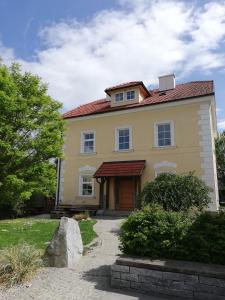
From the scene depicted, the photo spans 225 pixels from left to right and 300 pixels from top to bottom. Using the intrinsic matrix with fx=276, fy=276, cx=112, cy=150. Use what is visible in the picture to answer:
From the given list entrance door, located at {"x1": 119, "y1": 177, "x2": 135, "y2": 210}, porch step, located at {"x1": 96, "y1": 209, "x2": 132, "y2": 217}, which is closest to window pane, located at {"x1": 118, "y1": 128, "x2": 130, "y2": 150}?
entrance door, located at {"x1": 119, "y1": 177, "x2": 135, "y2": 210}

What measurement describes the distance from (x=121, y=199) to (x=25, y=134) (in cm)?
755

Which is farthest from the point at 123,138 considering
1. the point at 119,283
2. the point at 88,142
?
the point at 119,283

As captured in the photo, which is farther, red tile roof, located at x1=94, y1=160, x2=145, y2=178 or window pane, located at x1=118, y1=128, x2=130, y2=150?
window pane, located at x1=118, y1=128, x2=130, y2=150

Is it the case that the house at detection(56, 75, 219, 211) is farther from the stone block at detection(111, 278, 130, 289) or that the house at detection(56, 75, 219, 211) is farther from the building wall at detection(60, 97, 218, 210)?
the stone block at detection(111, 278, 130, 289)

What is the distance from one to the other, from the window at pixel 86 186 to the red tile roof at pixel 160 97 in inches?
182

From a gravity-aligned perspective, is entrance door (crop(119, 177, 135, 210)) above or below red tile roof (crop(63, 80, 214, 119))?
below

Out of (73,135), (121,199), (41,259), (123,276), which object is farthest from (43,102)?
(123,276)

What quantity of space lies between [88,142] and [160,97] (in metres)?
6.05

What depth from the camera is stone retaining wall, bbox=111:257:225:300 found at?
440 cm

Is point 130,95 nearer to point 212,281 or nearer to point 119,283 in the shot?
point 119,283

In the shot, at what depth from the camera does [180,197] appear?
11.2 metres

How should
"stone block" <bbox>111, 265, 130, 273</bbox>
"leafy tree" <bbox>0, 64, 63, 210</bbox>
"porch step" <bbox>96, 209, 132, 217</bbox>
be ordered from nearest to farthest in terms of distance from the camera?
"stone block" <bbox>111, 265, 130, 273</bbox> < "leafy tree" <bbox>0, 64, 63, 210</bbox> < "porch step" <bbox>96, 209, 132, 217</bbox>

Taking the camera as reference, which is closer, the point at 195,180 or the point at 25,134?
the point at 195,180

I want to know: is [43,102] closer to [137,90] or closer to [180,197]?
[137,90]
